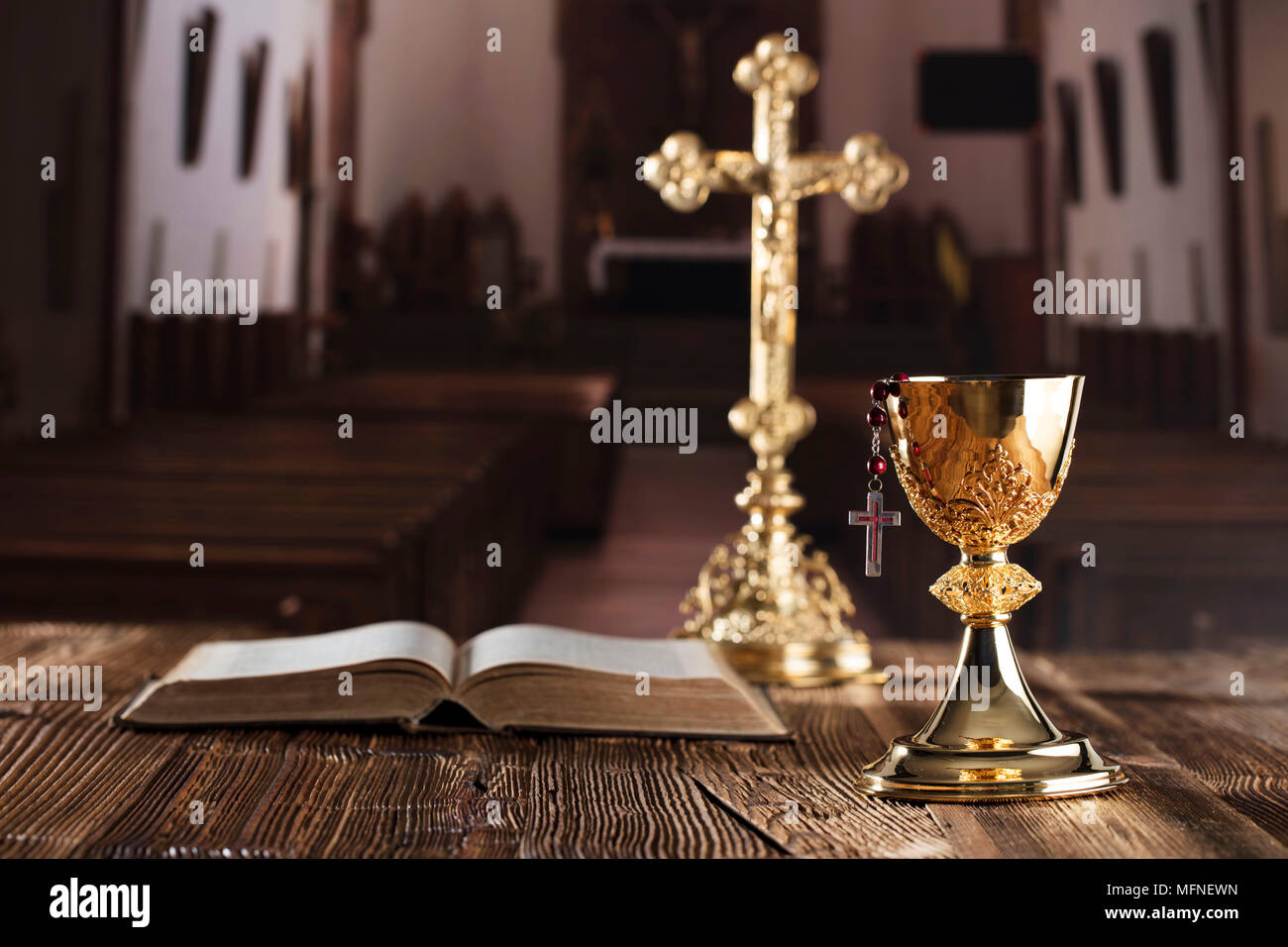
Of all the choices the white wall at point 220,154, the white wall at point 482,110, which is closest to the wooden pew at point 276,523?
the white wall at point 220,154

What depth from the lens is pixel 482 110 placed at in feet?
49.4

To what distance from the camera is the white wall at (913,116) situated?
14.5 meters

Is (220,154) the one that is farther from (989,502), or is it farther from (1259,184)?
(989,502)

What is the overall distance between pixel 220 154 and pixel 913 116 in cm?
802

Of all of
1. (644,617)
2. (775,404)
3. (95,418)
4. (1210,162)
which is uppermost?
(1210,162)

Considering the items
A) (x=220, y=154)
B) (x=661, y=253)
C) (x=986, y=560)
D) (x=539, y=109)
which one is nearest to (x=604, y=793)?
(x=986, y=560)

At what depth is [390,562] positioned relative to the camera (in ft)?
9.32

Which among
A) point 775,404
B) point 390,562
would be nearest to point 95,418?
point 390,562

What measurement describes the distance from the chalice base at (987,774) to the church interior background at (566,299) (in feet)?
5.74

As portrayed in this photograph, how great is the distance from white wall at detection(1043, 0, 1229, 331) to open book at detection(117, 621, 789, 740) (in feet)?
25.5

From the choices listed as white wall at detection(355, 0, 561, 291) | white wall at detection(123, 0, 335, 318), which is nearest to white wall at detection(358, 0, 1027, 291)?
white wall at detection(355, 0, 561, 291)

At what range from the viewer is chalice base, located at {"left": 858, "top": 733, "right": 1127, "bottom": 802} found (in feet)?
3.54
